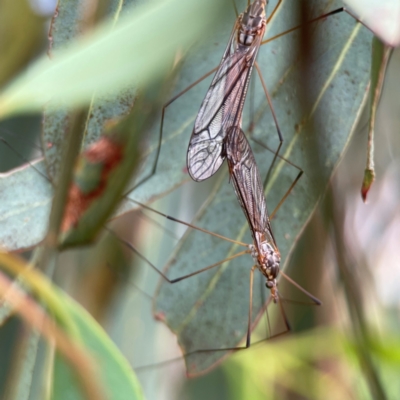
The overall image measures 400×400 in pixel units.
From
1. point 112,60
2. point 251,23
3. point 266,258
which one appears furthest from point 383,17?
point 266,258

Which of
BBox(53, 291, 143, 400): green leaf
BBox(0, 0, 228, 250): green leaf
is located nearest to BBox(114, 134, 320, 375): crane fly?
BBox(0, 0, 228, 250): green leaf

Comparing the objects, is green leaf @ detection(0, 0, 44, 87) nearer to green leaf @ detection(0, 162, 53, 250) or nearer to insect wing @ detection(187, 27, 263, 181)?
green leaf @ detection(0, 162, 53, 250)

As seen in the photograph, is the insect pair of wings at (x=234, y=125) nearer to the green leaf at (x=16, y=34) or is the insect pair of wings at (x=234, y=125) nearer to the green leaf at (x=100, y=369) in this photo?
the green leaf at (x=100, y=369)

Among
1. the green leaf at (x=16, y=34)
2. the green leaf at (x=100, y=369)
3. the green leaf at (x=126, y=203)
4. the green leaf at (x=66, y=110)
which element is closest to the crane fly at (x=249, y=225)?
the green leaf at (x=126, y=203)

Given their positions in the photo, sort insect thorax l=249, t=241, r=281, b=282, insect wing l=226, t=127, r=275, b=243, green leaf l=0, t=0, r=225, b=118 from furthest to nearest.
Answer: insect thorax l=249, t=241, r=281, b=282
insect wing l=226, t=127, r=275, b=243
green leaf l=0, t=0, r=225, b=118

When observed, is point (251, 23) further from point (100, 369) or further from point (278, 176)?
point (100, 369)

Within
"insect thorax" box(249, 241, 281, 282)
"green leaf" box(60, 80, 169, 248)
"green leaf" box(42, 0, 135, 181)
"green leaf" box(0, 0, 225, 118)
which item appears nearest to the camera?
"green leaf" box(0, 0, 225, 118)

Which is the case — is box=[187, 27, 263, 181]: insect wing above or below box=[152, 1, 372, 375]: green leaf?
above

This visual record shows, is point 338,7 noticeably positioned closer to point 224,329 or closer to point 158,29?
point 158,29

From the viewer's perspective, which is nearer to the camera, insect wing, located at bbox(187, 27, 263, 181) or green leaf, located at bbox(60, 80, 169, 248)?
green leaf, located at bbox(60, 80, 169, 248)

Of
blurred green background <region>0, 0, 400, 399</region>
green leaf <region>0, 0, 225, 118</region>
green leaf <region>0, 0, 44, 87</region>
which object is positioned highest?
green leaf <region>0, 0, 44, 87</region>
